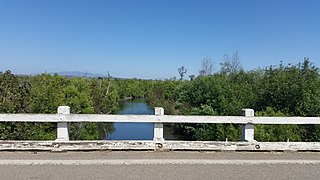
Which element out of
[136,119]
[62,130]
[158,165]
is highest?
[136,119]

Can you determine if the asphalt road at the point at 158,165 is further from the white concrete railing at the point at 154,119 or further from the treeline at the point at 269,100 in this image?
the treeline at the point at 269,100

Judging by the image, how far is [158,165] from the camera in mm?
5145

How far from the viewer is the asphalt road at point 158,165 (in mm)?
4621

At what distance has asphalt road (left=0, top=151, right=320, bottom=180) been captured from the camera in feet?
15.2

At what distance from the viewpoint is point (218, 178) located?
15.0 feet

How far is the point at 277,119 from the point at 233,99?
39.3ft

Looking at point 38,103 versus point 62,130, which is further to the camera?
point 38,103

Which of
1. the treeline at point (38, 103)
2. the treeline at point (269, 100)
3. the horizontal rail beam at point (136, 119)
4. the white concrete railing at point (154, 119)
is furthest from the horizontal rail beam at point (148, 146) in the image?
the treeline at point (38, 103)

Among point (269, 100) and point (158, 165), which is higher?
point (269, 100)

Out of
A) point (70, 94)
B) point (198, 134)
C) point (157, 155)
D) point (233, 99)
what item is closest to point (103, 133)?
point (70, 94)

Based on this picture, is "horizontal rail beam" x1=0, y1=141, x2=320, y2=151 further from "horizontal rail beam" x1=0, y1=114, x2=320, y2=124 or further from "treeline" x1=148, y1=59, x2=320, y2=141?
"treeline" x1=148, y1=59, x2=320, y2=141

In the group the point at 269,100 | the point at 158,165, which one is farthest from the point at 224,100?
the point at 158,165

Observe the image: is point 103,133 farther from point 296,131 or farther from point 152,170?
point 152,170

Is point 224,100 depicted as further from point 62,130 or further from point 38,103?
point 62,130
